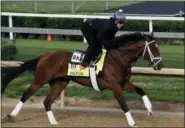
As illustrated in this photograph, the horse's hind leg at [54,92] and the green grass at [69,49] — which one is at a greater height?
the horse's hind leg at [54,92]

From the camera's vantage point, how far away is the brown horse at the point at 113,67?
7.60 meters

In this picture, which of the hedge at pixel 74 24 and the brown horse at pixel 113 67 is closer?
the brown horse at pixel 113 67

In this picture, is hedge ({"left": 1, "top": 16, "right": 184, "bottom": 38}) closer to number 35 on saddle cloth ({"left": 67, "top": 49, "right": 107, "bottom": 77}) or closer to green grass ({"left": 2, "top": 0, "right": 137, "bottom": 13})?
green grass ({"left": 2, "top": 0, "right": 137, "bottom": 13})

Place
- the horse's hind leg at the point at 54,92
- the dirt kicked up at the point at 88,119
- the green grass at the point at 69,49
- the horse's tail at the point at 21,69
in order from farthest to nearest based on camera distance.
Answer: the green grass at the point at 69,49 < the horse's tail at the point at 21,69 < the horse's hind leg at the point at 54,92 < the dirt kicked up at the point at 88,119

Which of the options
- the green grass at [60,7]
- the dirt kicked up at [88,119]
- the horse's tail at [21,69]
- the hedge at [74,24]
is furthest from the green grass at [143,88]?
the green grass at [60,7]

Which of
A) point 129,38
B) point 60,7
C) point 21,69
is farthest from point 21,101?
point 60,7

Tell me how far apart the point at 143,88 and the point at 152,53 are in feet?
9.13

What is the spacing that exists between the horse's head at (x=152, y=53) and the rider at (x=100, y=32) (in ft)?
1.57

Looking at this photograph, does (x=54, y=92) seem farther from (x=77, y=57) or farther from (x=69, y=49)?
(x=69, y=49)

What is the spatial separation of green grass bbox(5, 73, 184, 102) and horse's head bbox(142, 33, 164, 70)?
1.94 m

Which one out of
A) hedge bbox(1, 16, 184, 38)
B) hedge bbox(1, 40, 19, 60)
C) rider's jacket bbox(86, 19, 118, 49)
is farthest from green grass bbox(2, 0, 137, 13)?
rider's jacket bbox(86, 19, 118, 49)

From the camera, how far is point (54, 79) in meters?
8.18

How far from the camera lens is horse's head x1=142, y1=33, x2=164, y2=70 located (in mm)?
7508

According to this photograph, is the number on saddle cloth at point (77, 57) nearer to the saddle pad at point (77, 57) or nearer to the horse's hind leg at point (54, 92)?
the saddle pad at point (77, 57)
